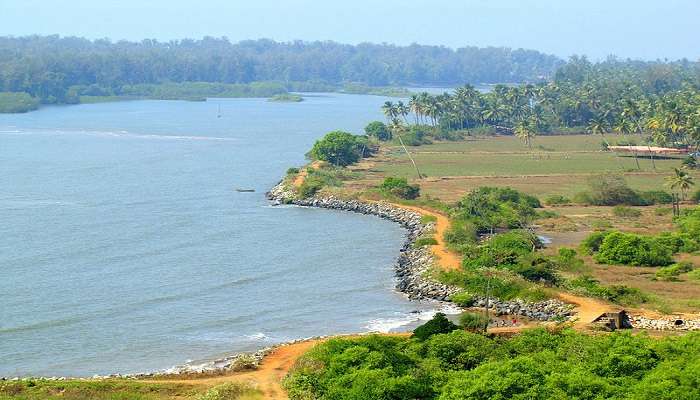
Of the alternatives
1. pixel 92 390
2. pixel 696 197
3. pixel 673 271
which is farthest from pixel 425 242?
pixel 92 390

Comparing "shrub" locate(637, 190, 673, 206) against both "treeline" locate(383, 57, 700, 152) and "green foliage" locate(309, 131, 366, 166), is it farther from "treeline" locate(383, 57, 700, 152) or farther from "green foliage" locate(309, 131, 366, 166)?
"treeline" locate(383, 57, 700, 152)

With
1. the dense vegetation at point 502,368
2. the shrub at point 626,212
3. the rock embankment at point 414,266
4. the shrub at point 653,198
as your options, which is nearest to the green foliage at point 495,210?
the rock embankment at point 414,266

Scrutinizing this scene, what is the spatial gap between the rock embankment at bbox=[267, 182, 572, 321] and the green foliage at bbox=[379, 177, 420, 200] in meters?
2.36

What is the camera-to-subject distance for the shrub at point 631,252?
6544 centimetres

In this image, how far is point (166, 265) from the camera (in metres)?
66.0

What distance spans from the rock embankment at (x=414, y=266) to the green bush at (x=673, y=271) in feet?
31.2

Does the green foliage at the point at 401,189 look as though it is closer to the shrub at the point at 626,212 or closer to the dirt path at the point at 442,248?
the dirt path at the point at 442,248

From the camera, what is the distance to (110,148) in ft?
429

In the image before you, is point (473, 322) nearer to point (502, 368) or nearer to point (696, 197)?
point (502, 368)

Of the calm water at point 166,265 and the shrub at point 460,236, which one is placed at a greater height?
the shrub at point 460,236

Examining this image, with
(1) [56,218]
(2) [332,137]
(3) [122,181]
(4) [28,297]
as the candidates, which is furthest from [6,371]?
(2) [332,137]

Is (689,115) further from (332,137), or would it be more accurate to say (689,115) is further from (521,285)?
(521,285)

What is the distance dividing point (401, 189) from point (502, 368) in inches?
2205

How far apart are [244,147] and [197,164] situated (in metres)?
20.3
